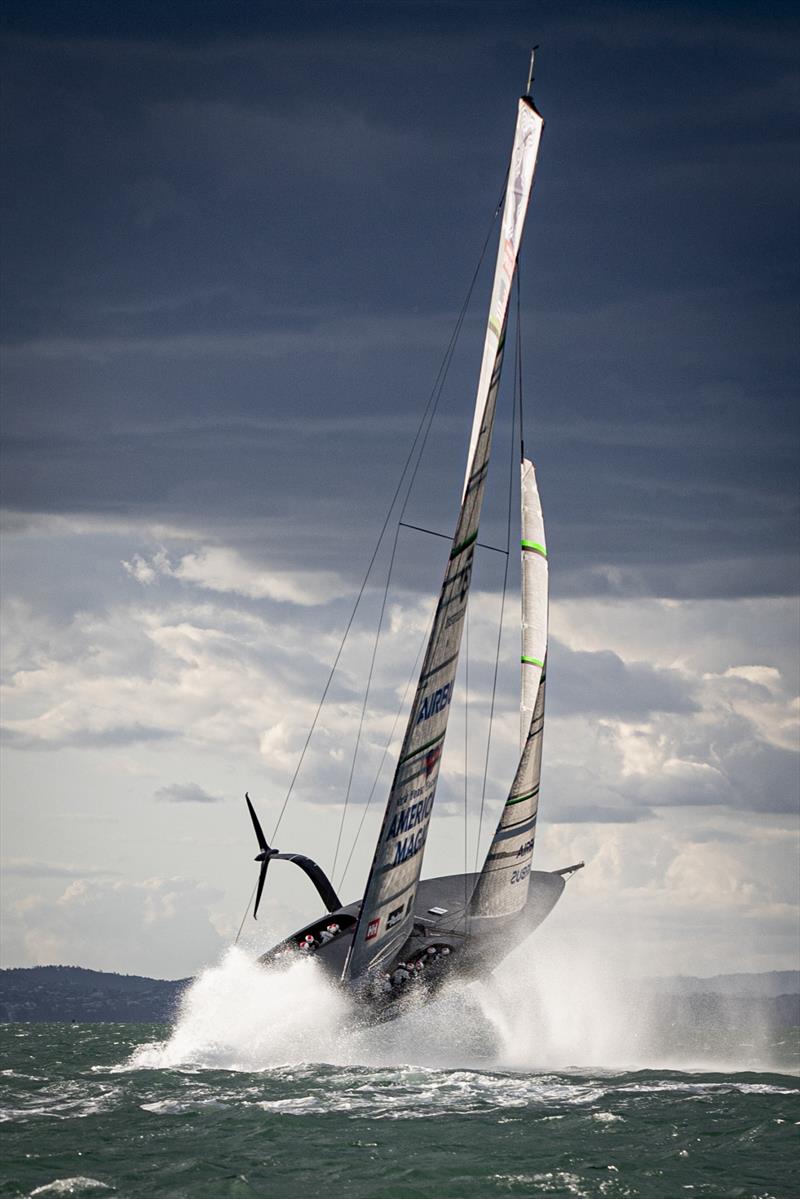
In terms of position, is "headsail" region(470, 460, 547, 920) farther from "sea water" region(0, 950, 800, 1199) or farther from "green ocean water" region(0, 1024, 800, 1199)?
"green ocean water" region(0, 1024, 800, 1199)

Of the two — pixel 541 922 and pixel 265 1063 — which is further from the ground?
pixel 541 922

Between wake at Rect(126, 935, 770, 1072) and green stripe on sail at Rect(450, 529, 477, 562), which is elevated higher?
green stripe on sail at Rect(450, 529, 477, 562)

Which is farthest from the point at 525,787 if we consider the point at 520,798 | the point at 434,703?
the point at 434,703

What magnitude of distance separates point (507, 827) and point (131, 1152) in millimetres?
16388

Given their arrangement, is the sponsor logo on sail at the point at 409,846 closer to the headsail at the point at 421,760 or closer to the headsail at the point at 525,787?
the headsail at the point at 421,760

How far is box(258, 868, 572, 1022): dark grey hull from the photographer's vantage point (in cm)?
3494

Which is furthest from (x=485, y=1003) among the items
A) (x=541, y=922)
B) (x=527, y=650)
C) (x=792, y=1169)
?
(x=792, y=1169)

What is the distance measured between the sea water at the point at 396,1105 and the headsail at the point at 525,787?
2386mm

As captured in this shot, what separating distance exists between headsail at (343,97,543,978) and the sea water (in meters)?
1.91

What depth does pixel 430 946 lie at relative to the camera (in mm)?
36875

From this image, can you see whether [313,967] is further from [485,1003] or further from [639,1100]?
[639,1100]

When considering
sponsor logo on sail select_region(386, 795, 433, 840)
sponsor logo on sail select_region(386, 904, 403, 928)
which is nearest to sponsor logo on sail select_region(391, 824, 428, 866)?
sponsor logo on sail select_region(386, 795, 433, 840)

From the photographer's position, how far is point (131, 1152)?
23.3m

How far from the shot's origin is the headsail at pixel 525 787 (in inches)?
1496
